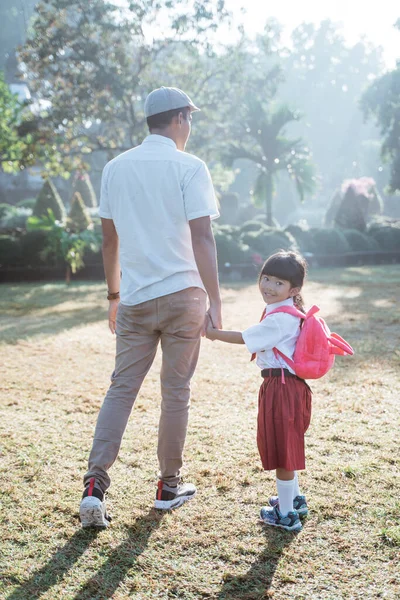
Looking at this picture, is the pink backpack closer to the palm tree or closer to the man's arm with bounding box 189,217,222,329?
the man's arm with bounding box 189,217,222,329

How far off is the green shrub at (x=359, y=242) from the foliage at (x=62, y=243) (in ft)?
25.9

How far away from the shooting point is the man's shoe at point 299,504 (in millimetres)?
2771

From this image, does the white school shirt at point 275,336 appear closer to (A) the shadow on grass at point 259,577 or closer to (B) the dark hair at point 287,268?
(B) the dark hair at point 287,268

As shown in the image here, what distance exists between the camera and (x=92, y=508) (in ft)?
8.53

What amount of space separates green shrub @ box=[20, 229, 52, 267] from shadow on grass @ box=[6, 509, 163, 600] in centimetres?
1198

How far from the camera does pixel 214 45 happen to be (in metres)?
17.0

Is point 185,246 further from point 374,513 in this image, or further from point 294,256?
point 374,513

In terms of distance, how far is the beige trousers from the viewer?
272cm

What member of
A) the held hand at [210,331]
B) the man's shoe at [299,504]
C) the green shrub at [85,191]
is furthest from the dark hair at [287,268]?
the green shrub at [85,191]

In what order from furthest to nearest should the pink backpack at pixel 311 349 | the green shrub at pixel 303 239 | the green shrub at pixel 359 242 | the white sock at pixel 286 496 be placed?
the green shrub at pixel 359 242 < the green shrub at pixel 303 239 < the white sock at pixel 286 496 < the pink backpack at pixel 311 349

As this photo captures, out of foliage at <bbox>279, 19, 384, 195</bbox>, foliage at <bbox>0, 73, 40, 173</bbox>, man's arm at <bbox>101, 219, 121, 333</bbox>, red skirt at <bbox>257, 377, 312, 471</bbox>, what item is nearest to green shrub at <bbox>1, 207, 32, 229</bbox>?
foliage at <bbox>0, 73, 40, 173</bbox>

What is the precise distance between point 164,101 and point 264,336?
1.13 m

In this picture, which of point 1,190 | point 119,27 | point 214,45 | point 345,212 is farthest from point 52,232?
point 1,190

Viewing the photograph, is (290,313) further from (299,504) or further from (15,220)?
(15,220)
